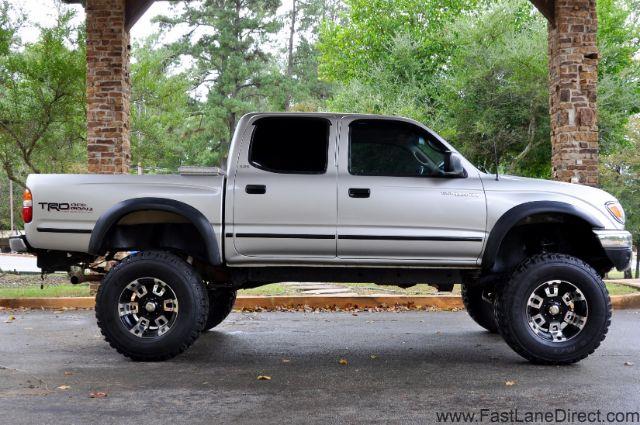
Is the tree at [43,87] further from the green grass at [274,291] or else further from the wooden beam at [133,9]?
the green grass at [274,291]

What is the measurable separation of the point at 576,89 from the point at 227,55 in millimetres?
33699

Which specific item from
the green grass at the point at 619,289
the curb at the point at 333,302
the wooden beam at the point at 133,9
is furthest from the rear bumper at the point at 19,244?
the green grass at the point at 619,289

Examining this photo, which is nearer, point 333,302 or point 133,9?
point 333,302

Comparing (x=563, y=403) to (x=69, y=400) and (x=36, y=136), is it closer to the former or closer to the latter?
(x=69, y=400)

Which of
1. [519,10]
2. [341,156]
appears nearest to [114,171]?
[341,156]

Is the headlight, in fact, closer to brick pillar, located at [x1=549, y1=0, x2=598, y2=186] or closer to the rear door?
the rear door

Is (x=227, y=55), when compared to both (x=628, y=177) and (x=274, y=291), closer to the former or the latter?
(x=628, y=177)

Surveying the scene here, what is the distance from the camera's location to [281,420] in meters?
4.84

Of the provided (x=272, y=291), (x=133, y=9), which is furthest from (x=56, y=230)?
(x=133, y=9)

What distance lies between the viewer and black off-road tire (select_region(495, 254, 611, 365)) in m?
6.79

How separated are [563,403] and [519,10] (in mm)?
25088

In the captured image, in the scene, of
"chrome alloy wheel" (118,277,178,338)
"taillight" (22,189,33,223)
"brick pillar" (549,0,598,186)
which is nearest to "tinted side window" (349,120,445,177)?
"chrome alloy wheel" (118,277,178,338)

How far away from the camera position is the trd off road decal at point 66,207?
277 inches

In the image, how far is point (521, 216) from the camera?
6848mm
